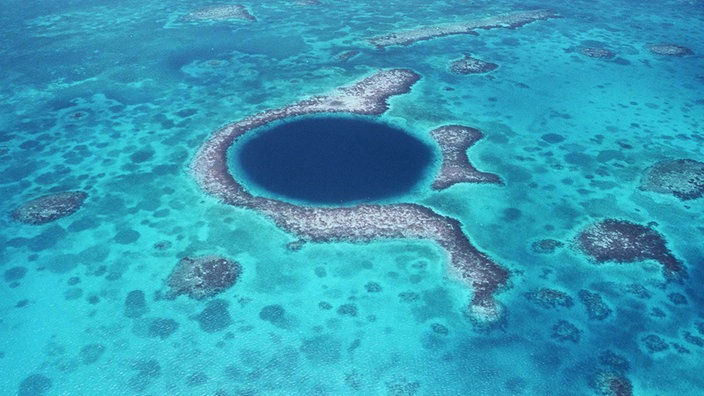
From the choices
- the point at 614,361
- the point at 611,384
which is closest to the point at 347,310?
the point at 611,384

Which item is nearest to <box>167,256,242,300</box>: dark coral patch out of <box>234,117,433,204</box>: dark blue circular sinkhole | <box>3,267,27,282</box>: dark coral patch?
<box>234,117,433,204</box>: dark blue circular sinkhole

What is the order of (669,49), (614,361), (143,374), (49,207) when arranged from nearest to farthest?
(143,374), (614,361), (49,207), (669,49)

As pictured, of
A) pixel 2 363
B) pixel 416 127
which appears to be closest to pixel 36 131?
pixel 2 363

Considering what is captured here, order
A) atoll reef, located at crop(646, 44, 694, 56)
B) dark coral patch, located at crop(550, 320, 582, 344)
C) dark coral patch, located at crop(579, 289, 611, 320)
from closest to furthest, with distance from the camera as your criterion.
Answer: dark coral patch, located at crop(550, 320, 582, 344), dark coral patch, located at crop(579, 289, 611, 320), atoll reef, located at crop(646, 44, 694, 56)

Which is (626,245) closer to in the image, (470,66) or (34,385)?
(470,66)

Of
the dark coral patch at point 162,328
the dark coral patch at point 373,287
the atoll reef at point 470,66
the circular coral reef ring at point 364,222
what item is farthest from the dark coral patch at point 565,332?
the atoll reef at point 470,66

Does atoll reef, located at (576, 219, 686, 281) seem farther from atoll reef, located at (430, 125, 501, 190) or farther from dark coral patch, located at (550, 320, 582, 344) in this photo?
atoll reef, located at (430, 125, 501, 190)
